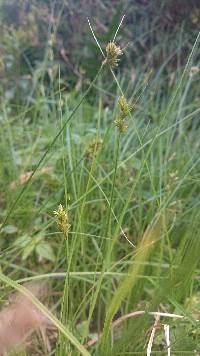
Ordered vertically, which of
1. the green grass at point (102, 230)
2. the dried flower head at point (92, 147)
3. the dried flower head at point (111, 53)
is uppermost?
the dried flower head at point (111, 53)

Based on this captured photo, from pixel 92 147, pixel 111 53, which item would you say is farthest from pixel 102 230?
pixel 111 53

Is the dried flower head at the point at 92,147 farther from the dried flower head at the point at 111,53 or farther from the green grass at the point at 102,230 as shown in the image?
the dried flower head at the point at 111,53

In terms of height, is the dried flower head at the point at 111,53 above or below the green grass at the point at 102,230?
above

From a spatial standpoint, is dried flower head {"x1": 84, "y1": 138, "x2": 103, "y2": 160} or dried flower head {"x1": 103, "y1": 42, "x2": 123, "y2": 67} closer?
dried flower head {"x1": 103, "y1": 42, "x2": 123, "y2": 67}

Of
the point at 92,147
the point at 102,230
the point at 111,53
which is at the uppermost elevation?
the point at 111,53

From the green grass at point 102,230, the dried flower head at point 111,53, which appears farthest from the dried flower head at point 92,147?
the dried flower head at point 111,53

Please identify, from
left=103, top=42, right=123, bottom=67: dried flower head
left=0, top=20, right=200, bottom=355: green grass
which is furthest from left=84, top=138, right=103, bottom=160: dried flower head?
left=103, top=42, right=123, bottom=67: dried flower head

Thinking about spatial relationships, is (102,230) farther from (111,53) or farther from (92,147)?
(111,53)

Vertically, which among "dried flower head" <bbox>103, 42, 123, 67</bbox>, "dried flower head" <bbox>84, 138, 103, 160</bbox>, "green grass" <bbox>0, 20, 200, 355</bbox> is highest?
"dried flower head" <bbox>103, 42, 123, 67</bbox>

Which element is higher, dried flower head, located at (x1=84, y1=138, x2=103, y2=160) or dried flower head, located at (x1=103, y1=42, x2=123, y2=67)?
dried flower head, located at (x1=103, y1=42, x2=123, y2=67)

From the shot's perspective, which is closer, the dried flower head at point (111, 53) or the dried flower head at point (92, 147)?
the dried flower head at point (111, 53)

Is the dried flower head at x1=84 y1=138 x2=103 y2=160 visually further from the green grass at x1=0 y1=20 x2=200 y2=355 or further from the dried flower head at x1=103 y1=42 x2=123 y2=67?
the dried flower head at x1=103 y1=42 x2=123 y2=67
